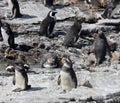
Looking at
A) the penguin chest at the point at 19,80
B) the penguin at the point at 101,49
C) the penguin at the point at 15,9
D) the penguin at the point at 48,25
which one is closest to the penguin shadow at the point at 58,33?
the penguin at the point at 48,25

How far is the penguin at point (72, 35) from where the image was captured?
53.6 ft

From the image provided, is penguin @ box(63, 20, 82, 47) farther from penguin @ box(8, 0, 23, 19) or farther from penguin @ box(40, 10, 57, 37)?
penguin @ box(8, 0, 23, 19)

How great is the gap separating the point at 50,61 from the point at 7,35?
2548 mm

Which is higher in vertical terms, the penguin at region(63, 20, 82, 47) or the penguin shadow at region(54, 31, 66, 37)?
the penguin at region(63, 20, 82, 47)

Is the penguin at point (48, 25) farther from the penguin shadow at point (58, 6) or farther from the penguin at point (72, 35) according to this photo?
the penguin shadow at point (58, 6)

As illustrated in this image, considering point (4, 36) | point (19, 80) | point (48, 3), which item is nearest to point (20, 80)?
point (19, 80)

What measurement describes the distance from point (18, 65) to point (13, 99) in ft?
4.94

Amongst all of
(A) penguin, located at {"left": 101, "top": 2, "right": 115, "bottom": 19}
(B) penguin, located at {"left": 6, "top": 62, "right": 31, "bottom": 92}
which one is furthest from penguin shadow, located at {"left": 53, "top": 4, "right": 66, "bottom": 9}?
(B) penguin, located at {"left": 6, "top": 62, "right": 31, "bottom": 92}

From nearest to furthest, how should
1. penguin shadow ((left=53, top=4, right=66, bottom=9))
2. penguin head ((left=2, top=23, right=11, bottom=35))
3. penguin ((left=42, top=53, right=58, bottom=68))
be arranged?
penguin ((left=42, top=53, right=58, bottom=68)) → penguin head ((left=2, top=23, right=11, bottom=35)) → penguin shadow ((left=53, top=4, right=66, bottom=9))

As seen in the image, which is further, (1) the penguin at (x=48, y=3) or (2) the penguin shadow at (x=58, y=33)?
(1) the penguin at (x=48, y=3)

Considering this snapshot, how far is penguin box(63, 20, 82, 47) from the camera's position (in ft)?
53.6

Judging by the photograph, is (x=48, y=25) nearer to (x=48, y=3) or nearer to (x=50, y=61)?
(x=48, y=3)

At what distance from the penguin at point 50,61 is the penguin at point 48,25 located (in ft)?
8.00

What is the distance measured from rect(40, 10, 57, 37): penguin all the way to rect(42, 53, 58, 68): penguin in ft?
8.00
